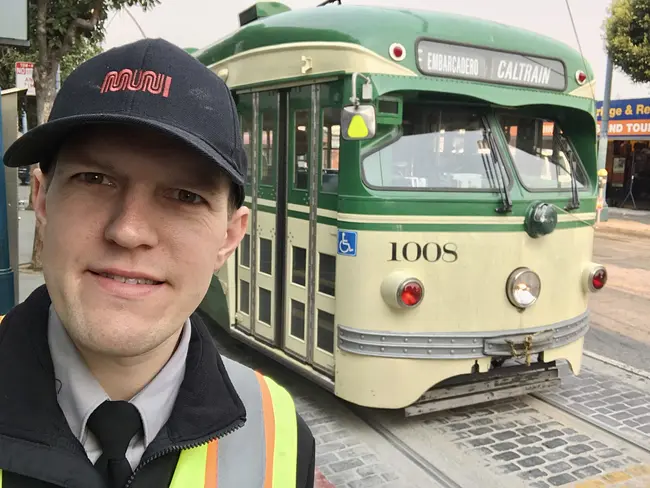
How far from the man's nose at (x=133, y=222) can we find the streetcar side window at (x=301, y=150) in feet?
12.8

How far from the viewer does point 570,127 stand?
5559 mm

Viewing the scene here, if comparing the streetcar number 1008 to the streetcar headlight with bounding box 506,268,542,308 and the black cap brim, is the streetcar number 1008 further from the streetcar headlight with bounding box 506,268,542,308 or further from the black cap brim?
the black cap brim

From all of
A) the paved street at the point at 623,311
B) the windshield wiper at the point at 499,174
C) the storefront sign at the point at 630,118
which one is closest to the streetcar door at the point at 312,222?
the windshield wiper at the point at 499,174

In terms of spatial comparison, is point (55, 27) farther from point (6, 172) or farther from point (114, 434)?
point (114, 434)

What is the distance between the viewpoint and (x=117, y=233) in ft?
3.84

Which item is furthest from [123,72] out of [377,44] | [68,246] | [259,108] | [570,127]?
[570,127]

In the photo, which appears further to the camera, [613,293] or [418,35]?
[613,293]

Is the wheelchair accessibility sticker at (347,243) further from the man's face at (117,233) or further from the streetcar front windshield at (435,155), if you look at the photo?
the man's face at (117,233)

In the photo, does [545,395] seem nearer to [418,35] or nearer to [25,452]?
[418,35]

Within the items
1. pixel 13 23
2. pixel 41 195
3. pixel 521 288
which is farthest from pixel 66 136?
pixel 13 23

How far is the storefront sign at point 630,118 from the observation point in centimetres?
2105

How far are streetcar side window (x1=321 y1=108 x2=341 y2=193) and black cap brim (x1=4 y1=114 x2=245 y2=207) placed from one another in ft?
11.6

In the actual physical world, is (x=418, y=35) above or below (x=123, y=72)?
above

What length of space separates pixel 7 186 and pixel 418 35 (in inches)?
149
